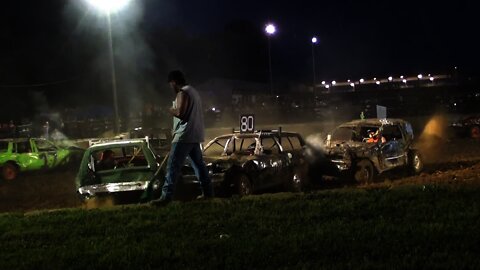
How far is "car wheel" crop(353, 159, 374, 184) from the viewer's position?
13562 millimetres

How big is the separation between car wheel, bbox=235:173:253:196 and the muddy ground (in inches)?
96.9

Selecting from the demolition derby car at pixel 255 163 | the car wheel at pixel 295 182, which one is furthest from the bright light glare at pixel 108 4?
the car wheel at pixel 295 182

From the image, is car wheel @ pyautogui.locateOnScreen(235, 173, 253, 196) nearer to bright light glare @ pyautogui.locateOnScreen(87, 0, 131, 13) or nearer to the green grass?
the green grass

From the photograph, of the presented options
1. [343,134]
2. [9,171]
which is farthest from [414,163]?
[9,171]

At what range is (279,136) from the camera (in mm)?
12516

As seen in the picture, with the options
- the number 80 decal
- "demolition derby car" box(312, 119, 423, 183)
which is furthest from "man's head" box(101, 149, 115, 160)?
"demolition derby car" box(312, 119, 423, 183)

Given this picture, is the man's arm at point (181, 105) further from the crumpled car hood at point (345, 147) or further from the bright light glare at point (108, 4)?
the bright light glare at point (108, 4)

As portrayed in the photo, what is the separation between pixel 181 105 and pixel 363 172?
270 inches

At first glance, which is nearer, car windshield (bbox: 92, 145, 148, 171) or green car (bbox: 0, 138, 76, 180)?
car windshield (bbox: 92, 145, 148, 171)

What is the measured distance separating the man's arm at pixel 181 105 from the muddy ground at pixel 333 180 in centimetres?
470

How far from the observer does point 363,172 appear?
13.7m

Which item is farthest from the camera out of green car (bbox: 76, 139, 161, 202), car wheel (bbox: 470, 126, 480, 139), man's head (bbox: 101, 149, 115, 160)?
car wheel (bbox: 470, 126, 480, 139)

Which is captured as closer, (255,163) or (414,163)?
(255,163)

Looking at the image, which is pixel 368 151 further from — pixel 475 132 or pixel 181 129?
pixel 475 132
